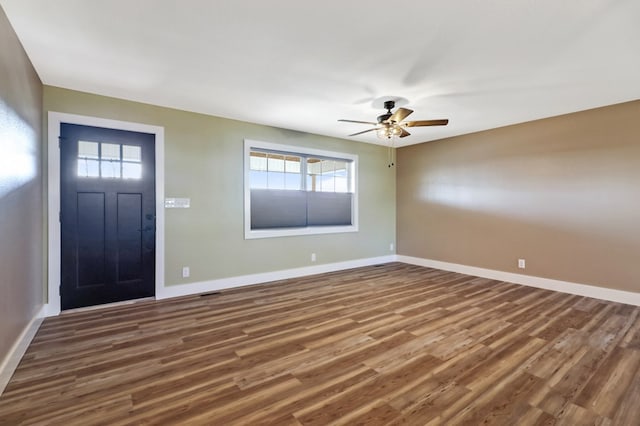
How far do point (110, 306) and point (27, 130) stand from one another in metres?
2.08

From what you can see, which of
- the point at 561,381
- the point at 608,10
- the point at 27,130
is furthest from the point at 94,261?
the point at 608,10

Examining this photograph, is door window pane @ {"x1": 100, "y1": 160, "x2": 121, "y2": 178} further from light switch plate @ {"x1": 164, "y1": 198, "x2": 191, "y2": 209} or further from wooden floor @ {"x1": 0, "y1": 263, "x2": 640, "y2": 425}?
wooden floor @ {"x1": 0, "y1": 263, "x2": 640, "y2": 425}

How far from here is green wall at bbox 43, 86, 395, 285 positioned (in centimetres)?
374

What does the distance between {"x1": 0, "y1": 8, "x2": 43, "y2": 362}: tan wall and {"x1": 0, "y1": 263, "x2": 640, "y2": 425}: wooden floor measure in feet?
1.19

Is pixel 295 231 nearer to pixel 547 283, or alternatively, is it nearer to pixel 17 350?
pixel 17 350

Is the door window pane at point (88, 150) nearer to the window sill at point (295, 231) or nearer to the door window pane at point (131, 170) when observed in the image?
the door window pane at point (131, 170)

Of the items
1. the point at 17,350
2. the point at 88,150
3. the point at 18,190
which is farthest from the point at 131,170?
the point at 17,350

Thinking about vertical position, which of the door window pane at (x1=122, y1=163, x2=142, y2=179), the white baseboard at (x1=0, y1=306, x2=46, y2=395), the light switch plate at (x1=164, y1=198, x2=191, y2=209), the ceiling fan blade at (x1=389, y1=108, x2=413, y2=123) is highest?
the ceiling fan blade at (x1=389, y1=108, x2=413, y2=123)

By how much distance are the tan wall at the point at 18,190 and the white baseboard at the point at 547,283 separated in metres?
5.82

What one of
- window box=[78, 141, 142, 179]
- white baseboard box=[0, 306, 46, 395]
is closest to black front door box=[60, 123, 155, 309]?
window box=[78, 141, 142, 179]

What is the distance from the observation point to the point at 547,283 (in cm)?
439

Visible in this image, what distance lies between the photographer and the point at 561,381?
208cm

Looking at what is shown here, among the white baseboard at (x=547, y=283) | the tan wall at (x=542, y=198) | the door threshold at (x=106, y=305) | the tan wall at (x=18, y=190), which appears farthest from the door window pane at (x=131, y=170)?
the white baseboard at (x=547, y=283)

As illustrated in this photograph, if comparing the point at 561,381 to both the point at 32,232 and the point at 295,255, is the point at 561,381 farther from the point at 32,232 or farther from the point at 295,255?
the point at 32,232
